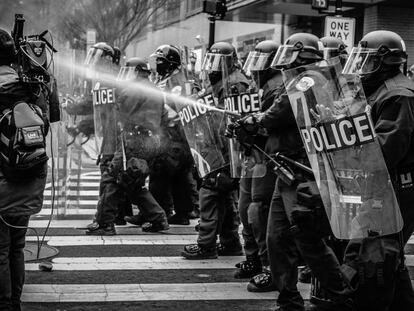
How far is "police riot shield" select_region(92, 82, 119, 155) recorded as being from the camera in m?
8.16

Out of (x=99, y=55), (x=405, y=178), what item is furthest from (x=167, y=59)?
(x=405, y=178)

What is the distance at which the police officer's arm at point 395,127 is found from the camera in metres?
4.20

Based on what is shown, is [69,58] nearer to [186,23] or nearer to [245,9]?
[245,9]

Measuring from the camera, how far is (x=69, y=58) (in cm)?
1021

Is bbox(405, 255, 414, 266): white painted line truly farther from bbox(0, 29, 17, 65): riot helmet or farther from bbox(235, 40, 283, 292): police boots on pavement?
bbox(0, 29, 17, 65): riot helmet

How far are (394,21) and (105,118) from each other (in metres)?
12.1

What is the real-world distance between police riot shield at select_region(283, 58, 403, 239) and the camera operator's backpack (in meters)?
1.68

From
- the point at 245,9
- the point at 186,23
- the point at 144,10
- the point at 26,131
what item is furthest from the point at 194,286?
the point at 186,23

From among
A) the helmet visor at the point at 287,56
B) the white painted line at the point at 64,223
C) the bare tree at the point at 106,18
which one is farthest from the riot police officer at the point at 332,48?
the bare tree at the point at 106,18

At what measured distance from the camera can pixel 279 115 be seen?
523 centimetres

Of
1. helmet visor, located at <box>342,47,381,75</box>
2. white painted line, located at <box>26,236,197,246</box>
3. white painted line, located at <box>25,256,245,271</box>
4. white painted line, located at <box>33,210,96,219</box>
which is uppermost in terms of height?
helmet visor, located at <box>342,47,381,75</box>

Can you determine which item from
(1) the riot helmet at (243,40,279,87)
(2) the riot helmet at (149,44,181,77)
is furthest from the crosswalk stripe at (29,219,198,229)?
(1) the riot helmet at (243,40,279,87)

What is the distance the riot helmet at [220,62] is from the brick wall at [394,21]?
12.2 m

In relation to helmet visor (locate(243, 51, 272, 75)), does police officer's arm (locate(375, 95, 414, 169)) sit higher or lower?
lower
